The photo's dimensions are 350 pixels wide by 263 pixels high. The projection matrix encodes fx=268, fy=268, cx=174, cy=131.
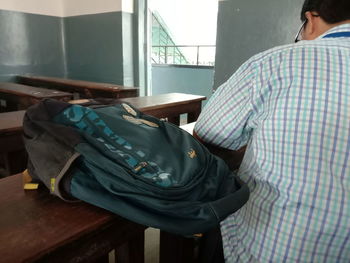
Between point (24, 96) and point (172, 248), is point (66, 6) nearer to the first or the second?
point (24, 96)

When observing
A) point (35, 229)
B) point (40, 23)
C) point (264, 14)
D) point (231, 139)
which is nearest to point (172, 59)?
point (40, 23)

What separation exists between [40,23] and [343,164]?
453 centimetres

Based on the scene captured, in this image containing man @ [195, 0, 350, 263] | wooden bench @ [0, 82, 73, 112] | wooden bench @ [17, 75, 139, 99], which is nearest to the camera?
man @ [195, 0, 350, 263]

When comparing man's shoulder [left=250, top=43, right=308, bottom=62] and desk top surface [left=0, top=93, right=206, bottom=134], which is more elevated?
man's shoulder [left=250, top=43, right=308, bottom=62]

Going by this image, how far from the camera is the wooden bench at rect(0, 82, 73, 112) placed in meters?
2.20

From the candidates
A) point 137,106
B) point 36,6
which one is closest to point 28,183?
point 137,106

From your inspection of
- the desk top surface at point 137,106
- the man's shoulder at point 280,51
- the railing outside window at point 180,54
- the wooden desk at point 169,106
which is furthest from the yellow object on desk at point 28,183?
the railing outside window at point 180,54

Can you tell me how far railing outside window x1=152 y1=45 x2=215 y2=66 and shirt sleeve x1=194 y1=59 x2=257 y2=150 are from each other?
174 inches

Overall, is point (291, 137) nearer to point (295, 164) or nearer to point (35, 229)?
point (295, 164)

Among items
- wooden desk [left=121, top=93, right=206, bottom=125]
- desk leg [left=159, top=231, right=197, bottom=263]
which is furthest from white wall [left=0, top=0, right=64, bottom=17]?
desk leg [left=159, top=231, right=197, bottom=263]

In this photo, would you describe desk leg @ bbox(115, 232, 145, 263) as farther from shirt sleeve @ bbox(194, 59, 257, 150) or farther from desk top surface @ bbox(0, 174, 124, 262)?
shirt sleeve @ bbox(194, 59, 257, 150)

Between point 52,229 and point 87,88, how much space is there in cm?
272

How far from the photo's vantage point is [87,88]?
3.02 m

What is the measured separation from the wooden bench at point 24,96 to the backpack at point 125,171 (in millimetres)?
1644
